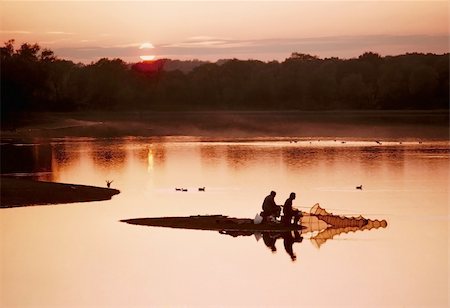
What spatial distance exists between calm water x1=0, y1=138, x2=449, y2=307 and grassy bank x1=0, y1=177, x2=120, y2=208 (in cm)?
93

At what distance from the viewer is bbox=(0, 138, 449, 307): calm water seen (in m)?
27.3

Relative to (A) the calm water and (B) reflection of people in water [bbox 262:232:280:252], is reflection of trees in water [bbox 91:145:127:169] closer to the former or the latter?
(A) the calm water

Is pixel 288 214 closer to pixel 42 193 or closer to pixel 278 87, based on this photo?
pixel 42 193

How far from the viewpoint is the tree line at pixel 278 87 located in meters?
168

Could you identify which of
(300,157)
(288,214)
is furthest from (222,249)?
(300,157)

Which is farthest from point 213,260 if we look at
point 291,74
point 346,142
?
point 291,74

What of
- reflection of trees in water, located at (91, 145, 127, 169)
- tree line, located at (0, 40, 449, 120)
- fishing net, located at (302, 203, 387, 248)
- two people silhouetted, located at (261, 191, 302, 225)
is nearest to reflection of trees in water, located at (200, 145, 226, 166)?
reflection of trees in water, located at (91, 145, 127, 169)

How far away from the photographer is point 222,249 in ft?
108

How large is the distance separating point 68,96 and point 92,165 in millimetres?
90150

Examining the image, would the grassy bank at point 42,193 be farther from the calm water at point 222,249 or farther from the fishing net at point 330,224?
the fishing net at point 330,224

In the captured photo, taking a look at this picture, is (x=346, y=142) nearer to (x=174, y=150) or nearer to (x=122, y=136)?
(x=174, y=150)

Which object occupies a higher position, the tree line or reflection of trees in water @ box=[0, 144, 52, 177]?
the tree line

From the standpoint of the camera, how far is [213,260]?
103ft

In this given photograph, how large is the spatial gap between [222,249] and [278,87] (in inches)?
6111
